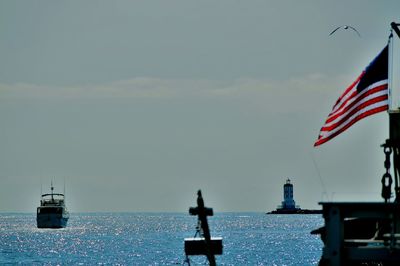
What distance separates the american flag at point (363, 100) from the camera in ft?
78.7

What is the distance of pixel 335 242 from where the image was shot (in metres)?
20.2

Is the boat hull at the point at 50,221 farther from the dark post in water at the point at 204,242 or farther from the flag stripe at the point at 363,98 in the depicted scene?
the flag stripe at the point at 363,98

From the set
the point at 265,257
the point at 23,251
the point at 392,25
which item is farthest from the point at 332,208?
the point at 23,251

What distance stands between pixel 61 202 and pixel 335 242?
16900 centimetres

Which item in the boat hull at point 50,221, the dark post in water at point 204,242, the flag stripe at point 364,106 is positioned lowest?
the dark post in water at point 204,242

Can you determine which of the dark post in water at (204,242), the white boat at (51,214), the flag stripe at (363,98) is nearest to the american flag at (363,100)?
the flag stripe at (363,98)

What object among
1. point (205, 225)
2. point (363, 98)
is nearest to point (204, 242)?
point (205, 225)

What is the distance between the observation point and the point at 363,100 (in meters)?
24.1

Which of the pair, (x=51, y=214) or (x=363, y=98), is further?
(x=51, y=214)

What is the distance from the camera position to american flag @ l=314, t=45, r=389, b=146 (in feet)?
78.7

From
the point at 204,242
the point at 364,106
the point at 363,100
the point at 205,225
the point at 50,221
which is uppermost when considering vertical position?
the point at 50,221

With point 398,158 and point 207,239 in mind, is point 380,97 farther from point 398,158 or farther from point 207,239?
point 207,239

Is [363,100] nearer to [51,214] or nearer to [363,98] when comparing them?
[363,98]

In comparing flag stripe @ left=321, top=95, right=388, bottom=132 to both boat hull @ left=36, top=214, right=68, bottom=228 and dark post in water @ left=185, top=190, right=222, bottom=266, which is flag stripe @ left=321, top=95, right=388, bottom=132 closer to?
dark post in water @ left=185, top=190, right=222, bottom=266
